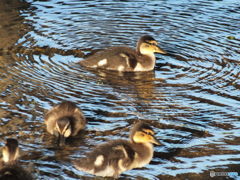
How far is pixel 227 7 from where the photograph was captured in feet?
35.0

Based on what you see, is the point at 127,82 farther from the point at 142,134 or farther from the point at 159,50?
the point at 142,134

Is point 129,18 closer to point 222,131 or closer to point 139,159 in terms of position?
point 222,131

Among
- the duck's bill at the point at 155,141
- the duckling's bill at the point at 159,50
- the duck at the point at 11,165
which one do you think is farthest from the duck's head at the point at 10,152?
the duckling's bill at the point at 159,50

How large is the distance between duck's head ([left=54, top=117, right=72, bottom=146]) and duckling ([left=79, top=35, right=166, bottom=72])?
219 centimetres

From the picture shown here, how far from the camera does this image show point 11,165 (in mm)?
5156

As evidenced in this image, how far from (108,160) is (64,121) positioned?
0.83 metres

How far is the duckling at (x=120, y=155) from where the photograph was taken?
17.8 ft

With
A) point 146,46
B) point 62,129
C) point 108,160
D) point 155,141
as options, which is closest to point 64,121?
point 62,129

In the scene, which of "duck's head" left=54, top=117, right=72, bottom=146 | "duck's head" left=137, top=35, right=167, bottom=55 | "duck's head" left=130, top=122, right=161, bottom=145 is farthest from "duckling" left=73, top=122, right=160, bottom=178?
"duck's head" left=137, top=35, right=167, bottom=55

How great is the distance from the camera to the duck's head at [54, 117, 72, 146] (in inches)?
237

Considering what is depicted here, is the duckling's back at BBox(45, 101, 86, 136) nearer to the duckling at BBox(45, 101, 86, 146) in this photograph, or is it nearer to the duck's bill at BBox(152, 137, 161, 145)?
the duckling at BBox(45, 101, 86, 146)

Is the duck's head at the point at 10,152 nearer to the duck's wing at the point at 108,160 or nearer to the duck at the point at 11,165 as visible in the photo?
the duck at the point at 11,165

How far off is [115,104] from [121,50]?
4.76 feet

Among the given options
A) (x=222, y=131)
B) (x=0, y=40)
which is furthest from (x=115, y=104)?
(x=0, y=40)
